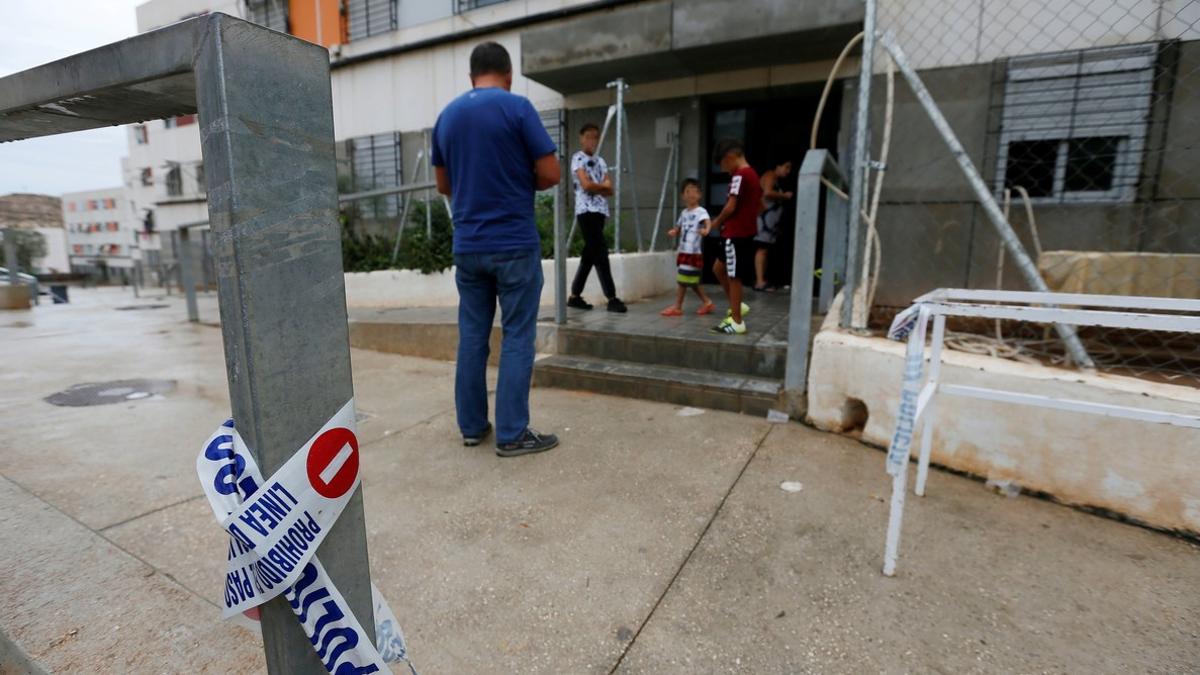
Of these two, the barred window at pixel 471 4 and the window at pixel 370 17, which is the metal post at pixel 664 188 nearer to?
the barred window at pixel 471 4

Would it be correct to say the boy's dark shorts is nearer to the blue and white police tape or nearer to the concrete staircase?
the concrete staircase

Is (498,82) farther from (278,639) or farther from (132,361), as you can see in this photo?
(132,361)

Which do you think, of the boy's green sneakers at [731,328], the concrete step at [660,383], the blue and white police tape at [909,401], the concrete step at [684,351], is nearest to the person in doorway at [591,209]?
the concrete step at [684,351]

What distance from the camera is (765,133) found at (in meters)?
7.20

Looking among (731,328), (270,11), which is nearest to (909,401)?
(731,328)

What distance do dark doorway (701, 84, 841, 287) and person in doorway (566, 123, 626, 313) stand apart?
2.40m

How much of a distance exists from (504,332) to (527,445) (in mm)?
566

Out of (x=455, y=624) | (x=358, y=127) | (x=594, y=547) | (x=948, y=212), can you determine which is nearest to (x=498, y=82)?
(x=594, y=547)

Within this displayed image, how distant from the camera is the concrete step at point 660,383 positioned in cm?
325

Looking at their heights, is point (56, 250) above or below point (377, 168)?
below

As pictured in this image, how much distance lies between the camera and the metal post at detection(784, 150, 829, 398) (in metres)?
2.93

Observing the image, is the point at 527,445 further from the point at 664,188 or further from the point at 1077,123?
the point at 1077,123

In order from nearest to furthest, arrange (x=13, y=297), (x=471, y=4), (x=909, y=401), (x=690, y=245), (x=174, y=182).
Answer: (x=909, y=401) → (x=690, y=245) → (x=471, y=4) → (x=13, y=297) → (x=174, y=182)

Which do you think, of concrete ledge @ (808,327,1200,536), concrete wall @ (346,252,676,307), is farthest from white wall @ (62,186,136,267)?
concrete ledge @ (808,327,1200,536)
